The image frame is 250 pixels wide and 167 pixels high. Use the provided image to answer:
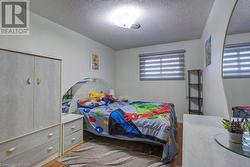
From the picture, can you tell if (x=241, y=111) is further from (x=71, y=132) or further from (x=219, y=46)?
(x=71, y=132)

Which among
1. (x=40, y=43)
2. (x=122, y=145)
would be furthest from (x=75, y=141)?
(x=40, y=43)

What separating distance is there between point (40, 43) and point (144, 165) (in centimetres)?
268

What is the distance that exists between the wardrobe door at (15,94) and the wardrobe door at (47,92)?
0.09 metres

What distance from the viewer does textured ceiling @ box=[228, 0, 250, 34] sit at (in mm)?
914

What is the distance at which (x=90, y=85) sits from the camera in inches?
147

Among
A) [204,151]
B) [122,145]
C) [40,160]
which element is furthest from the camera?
[122,145]

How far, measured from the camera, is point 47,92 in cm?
205

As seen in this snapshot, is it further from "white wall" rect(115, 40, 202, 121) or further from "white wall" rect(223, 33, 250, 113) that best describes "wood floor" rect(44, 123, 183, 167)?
"white wall" rect(115, 40, 202, 121)

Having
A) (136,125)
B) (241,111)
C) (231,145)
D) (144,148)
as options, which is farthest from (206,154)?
(144,148)

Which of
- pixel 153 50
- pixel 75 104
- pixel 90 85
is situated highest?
pixel 153 50

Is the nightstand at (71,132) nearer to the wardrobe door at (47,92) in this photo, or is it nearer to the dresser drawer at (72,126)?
the dresser drawer at (72,126)

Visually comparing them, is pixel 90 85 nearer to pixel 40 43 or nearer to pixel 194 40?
pixel 40 43

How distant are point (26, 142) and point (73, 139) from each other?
0.82 metres

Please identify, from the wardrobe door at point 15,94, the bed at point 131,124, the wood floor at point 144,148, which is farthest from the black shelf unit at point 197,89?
the wardrobe door at point 15,94
